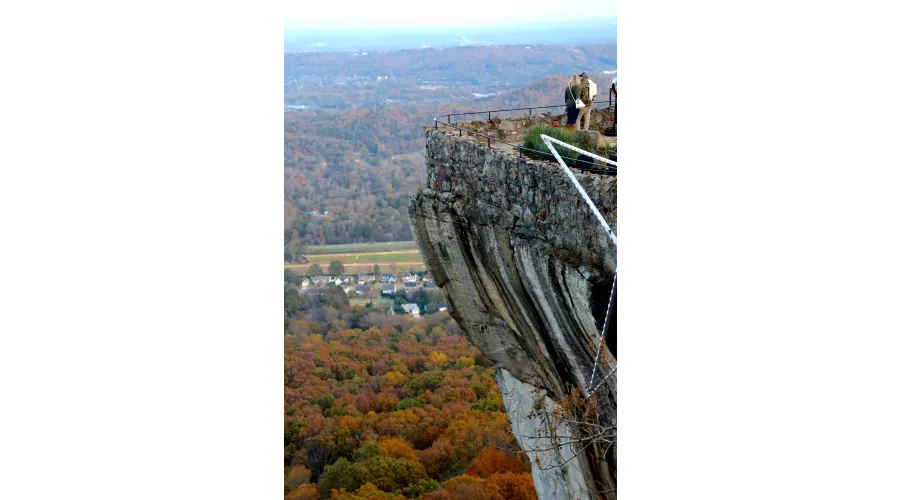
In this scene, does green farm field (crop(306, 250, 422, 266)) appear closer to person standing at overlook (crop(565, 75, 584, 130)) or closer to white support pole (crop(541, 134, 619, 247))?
person standing at overlook (crop(565, 75, 584, 130))

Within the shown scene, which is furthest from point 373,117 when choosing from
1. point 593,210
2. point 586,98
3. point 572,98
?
point 593,210

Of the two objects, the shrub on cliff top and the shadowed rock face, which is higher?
the shrub on cliff top

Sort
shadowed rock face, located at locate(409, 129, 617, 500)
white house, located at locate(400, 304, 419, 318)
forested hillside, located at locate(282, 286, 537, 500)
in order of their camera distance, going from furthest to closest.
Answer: white house, located at locate(400, 304, 419, 318) → forested hillside, located at locate(282, 286, 537, 500) → shadowed rock face, located at locate(409, 129, 617, 500)

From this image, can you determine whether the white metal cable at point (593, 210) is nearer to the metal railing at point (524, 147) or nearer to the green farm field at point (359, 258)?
the metal railing at point (524, 147)

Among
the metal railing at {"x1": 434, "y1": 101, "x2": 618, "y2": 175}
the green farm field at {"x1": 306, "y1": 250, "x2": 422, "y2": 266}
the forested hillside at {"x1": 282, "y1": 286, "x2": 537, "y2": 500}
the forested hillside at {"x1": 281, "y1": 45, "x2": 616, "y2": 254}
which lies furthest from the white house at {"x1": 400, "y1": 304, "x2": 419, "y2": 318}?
the metal railing at {"x1": 434, "y1": 101, "x2": 618, "y2": 175}

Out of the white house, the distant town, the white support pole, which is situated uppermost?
the white support pole

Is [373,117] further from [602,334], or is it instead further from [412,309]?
[602,334]
